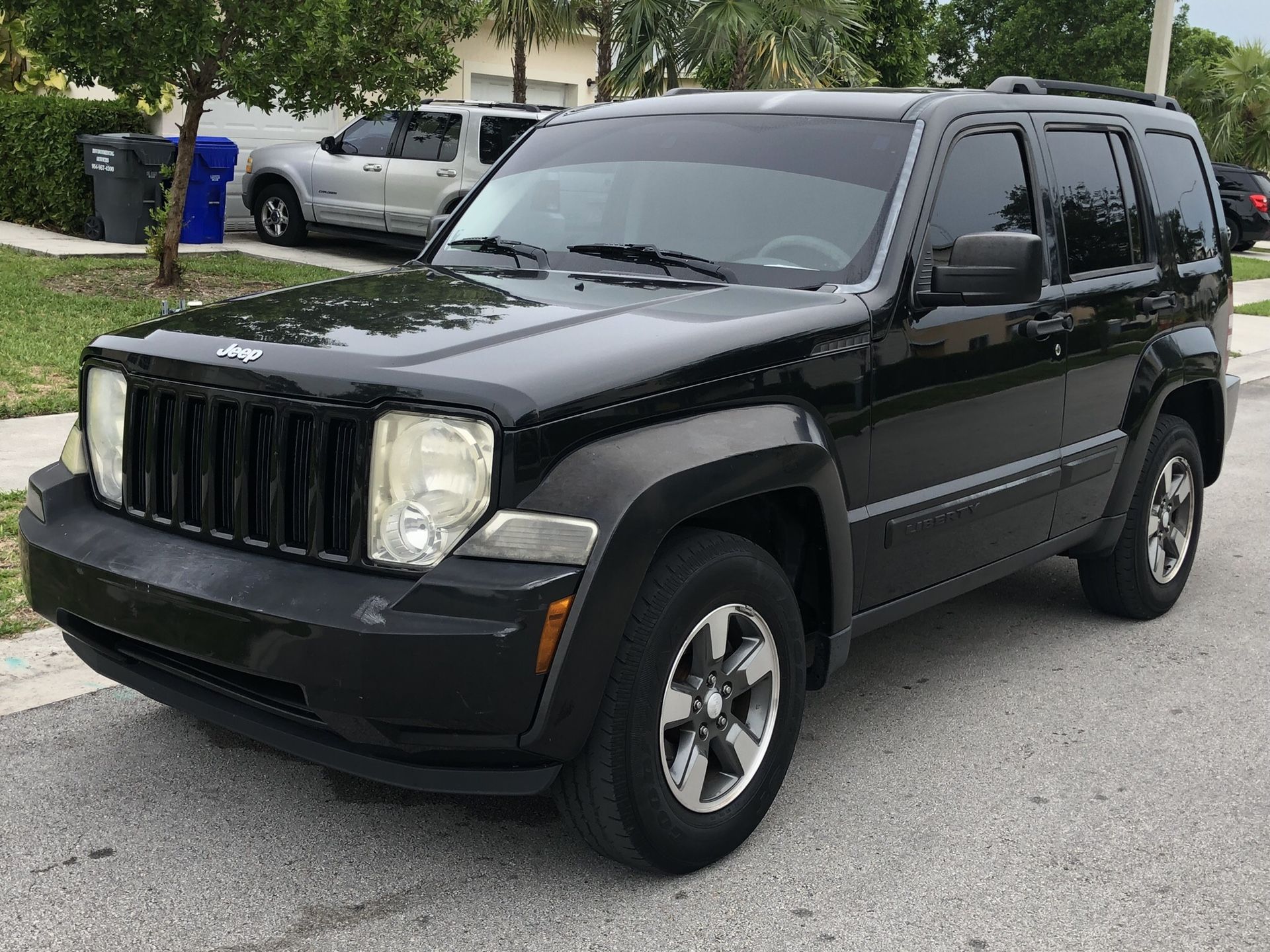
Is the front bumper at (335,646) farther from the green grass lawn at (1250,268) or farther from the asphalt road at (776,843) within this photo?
the green grass lawn at (1250,268)

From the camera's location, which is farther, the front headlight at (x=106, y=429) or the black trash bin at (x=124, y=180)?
the black trash bin at (x=124, y=180)

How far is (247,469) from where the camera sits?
3.23m

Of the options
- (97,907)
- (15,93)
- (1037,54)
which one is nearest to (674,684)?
(97,907)

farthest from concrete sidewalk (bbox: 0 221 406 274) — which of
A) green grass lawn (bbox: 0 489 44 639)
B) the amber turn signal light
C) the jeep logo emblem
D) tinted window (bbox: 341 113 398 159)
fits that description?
the amber turn signal light

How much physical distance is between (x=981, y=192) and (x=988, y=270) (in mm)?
648

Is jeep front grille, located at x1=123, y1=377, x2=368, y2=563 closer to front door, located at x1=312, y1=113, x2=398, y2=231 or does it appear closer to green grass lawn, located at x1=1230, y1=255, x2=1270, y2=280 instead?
front door, located at x1=312, y1=113, x2=398, y2=231

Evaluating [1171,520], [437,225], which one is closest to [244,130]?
[437,225]

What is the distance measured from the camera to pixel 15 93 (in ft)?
A: 53.9

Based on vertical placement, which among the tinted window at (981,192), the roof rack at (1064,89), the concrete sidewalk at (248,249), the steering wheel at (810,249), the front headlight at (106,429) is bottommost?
the concrete sidewalk at (248,249)

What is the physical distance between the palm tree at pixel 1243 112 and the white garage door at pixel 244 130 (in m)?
23.4

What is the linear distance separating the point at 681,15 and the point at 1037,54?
39518 millimetres

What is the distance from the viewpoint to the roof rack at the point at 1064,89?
4.83 metres

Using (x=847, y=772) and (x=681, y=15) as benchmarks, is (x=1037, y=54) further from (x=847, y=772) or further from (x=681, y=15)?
(x=847, y=772)

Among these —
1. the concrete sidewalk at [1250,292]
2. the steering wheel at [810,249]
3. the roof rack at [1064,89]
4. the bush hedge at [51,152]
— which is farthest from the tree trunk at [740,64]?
the steering wheel at [810,249]
